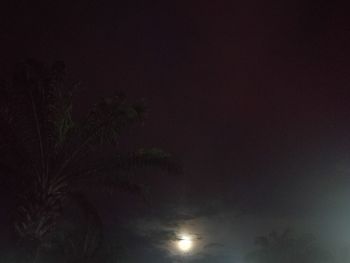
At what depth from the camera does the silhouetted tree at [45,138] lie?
1389 cm

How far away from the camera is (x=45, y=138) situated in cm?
1441

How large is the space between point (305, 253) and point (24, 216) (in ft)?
144

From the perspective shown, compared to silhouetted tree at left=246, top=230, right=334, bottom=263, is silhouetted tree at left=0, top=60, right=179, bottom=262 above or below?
above

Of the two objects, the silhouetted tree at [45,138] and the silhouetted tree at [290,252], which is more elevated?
the silhouetted tree at [45,138]

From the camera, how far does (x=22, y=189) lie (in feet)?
47.5

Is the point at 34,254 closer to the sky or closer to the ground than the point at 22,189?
closer to the ground

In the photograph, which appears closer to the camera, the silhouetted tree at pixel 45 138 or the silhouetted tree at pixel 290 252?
the silhouetted tree at pixel 45 138

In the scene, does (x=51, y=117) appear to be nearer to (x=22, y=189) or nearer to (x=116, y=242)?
(x=22, y=189)

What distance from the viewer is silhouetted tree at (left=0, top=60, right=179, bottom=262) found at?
13.9m

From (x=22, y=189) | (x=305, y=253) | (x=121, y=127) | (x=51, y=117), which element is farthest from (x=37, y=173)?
(x=305, y=253)

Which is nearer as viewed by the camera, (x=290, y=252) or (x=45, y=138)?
(x=45, y=138)

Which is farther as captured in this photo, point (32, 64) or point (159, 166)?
point (159, 166)

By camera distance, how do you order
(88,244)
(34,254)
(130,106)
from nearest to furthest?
(34,254), (130,106), (88,244)

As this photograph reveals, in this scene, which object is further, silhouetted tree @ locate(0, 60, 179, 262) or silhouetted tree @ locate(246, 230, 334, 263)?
silhouetted tree @ locate(246, 230, 334, 263)
